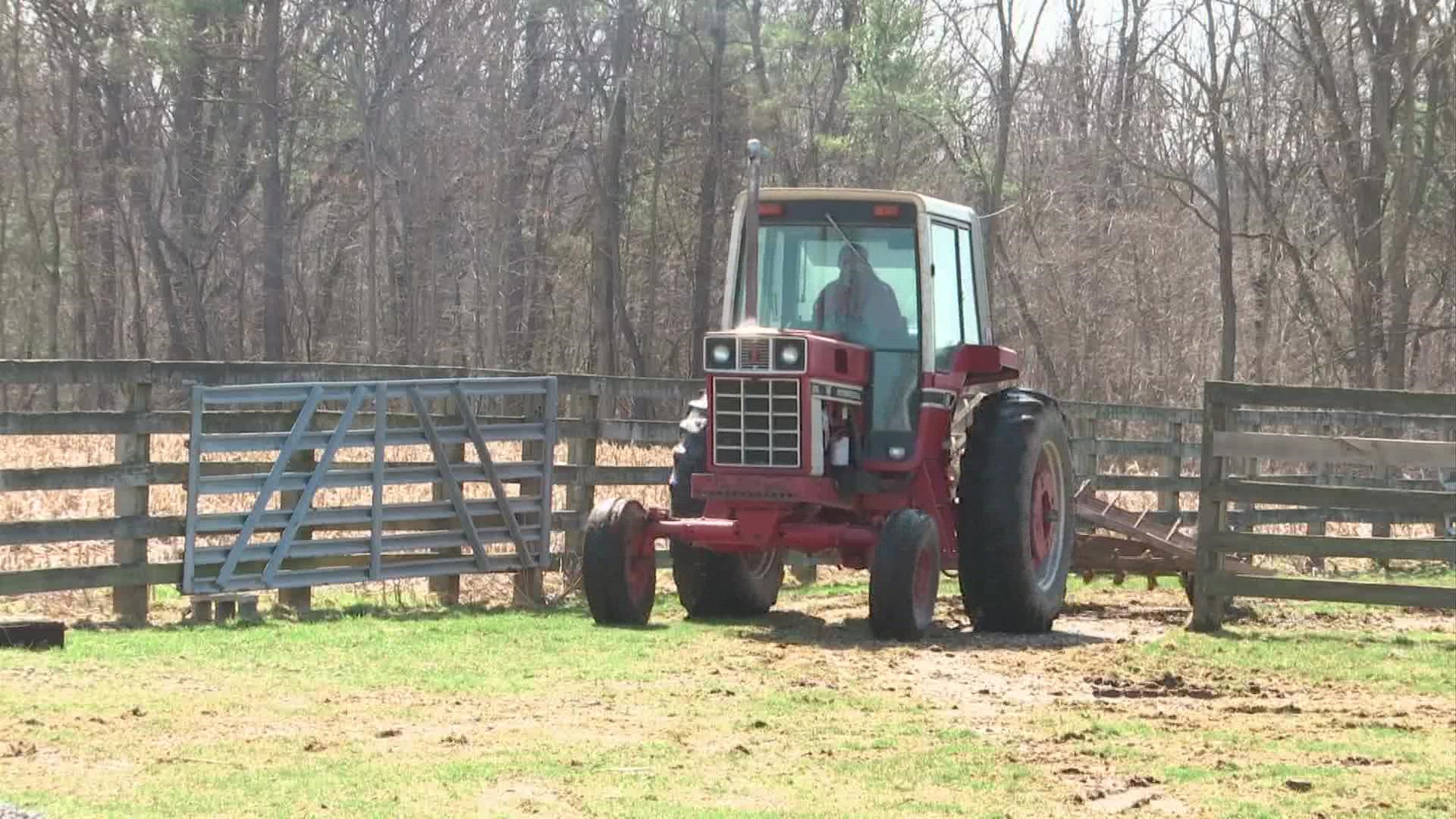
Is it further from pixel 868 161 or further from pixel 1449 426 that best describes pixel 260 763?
pixel 868 161

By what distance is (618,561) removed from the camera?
1091 centimetres

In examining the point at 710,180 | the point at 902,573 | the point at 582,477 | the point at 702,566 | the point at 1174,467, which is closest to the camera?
the point at 902,573

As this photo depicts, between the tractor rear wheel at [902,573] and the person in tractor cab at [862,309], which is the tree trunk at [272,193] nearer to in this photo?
the person in tractor cab at [862,309]

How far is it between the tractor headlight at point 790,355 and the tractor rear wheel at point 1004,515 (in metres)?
1.36

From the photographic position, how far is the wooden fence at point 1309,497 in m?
11.1

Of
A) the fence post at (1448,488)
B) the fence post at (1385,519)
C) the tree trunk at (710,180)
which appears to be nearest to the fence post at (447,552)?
the fence post at (1385,519)

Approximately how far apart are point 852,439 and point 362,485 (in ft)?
9.85

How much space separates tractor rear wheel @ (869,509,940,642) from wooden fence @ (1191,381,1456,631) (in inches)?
73.9

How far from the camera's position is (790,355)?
10539 millimetres

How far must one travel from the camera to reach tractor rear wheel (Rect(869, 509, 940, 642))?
1036cm

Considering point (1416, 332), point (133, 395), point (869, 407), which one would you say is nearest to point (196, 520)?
point (133, 395)

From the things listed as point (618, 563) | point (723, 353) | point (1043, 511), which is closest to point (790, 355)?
point (723, 353)

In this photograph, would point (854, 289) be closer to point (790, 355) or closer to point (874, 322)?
point (874, 322)

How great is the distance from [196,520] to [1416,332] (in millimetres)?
20994
